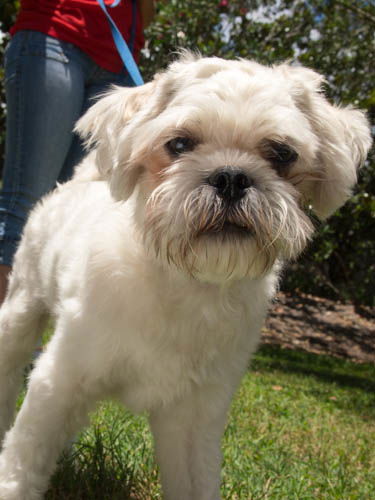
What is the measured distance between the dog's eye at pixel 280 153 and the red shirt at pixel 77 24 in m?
1.70

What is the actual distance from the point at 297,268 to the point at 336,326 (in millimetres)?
1836

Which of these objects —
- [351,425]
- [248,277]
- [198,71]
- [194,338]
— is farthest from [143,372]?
[351,425]

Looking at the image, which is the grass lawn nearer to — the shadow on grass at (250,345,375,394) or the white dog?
the white dog

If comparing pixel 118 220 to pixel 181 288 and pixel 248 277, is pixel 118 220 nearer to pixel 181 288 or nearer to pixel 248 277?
pixel 181 288

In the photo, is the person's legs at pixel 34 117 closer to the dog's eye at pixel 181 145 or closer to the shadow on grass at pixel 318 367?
the dog's eye at pixel 181 145

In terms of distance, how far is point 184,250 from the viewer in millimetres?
2104

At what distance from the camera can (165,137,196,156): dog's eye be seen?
2234mm

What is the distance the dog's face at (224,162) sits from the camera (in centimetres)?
207

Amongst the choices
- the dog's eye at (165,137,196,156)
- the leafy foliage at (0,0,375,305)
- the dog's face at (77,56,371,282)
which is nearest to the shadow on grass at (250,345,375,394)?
the leafy foliage at (0,0,375,305)

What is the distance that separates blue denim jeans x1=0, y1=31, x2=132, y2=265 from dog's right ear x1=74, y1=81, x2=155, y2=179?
0.82m

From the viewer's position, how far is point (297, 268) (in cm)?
1509

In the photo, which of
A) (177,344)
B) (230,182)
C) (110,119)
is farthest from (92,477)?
(110,119)

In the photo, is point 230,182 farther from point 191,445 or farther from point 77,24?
point 77,24

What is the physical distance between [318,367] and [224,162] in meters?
7.97
